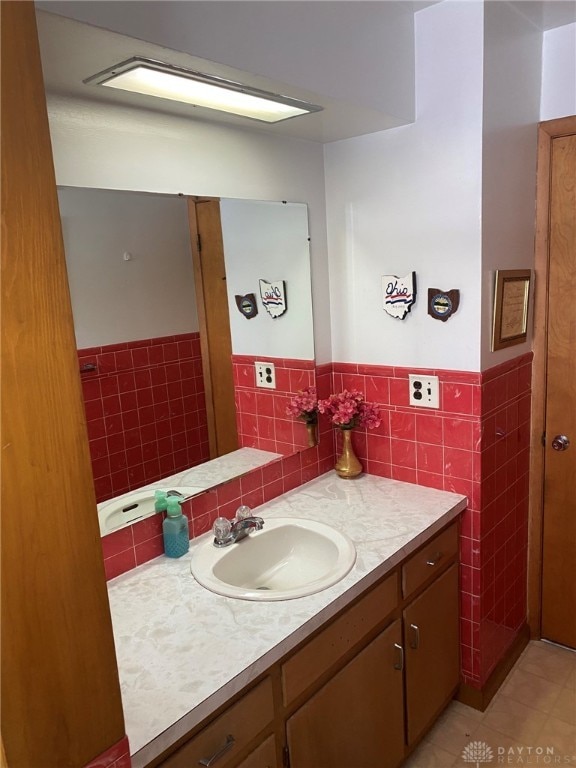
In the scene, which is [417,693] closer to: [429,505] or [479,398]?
[429,505]

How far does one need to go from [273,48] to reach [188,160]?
43 cm

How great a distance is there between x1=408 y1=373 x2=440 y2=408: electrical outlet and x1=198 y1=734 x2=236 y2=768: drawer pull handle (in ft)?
4.18

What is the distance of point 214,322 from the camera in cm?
187

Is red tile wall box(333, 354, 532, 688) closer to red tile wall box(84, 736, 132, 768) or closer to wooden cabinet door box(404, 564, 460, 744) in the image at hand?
wooden cabinet door box(404, 564, 460, 744)

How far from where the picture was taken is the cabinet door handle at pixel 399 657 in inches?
68.2

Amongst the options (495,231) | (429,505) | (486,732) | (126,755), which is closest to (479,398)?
(429,505)

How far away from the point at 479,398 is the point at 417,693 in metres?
1.02

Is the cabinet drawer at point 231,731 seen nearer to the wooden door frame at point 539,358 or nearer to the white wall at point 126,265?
the white wall at point 126,265

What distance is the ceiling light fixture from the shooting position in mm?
1308

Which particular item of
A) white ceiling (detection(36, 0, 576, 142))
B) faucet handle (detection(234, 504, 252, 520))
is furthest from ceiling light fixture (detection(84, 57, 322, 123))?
faucet handle (detection(234, 504, 252, 520))

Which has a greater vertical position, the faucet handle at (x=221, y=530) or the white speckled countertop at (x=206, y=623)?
the faucet handle at (x=221, y=530)

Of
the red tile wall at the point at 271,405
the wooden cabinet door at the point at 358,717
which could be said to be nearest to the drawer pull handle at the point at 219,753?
the wooden cabinet door at the point at 358,717

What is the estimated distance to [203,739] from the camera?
113cm

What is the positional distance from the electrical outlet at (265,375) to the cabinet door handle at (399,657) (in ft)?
3.22
